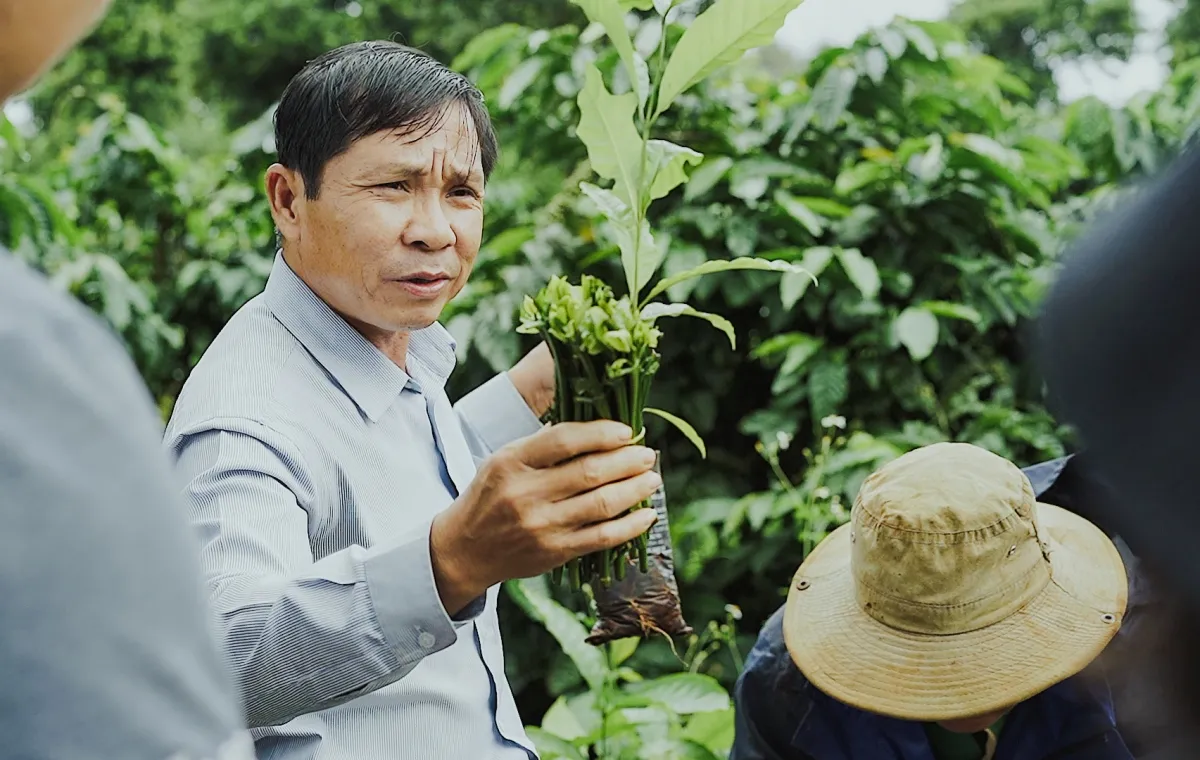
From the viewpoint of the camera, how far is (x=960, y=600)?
1.70 m

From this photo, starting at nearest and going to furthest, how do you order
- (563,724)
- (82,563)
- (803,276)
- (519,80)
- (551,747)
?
(82,563) → (551,747) → (563,724) → (803,276) → (519,80)

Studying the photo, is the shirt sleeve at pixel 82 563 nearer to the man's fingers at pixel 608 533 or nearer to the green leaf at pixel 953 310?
the man's fingers at pixel 608 533

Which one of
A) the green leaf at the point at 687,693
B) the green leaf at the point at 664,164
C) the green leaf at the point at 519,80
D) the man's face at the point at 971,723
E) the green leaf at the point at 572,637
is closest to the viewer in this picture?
the green leaf at the point at 664,164

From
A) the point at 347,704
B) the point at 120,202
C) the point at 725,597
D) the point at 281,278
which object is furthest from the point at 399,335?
the point at 120,202

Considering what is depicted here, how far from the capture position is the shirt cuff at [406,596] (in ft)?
4.23

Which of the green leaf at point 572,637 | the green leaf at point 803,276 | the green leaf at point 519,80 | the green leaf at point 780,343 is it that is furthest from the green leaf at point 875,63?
the green leaf at point 572,637

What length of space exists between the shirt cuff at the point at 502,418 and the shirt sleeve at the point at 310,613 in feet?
2.21

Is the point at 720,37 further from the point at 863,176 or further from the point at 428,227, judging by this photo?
the point at 863,176

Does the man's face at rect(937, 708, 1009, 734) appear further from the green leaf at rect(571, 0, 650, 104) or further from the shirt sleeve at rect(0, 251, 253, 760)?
the shirt sleeve at rect(0, 251, 253, 760)

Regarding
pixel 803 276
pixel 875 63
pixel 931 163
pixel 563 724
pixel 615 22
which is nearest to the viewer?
pixel 615 22

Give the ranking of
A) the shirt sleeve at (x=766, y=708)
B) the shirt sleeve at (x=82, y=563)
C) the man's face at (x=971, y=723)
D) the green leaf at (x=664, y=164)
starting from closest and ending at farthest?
the shirt sleeve at (x=82, y=563) → the green leaf at (x=664, y=164) → the man's face at (x=971, y=723) → the shirt sleeve at (x=766, y=708)

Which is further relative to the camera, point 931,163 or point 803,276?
point 931,163

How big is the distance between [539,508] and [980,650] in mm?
781

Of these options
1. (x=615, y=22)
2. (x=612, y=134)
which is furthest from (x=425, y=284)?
(x=615, y=22)
